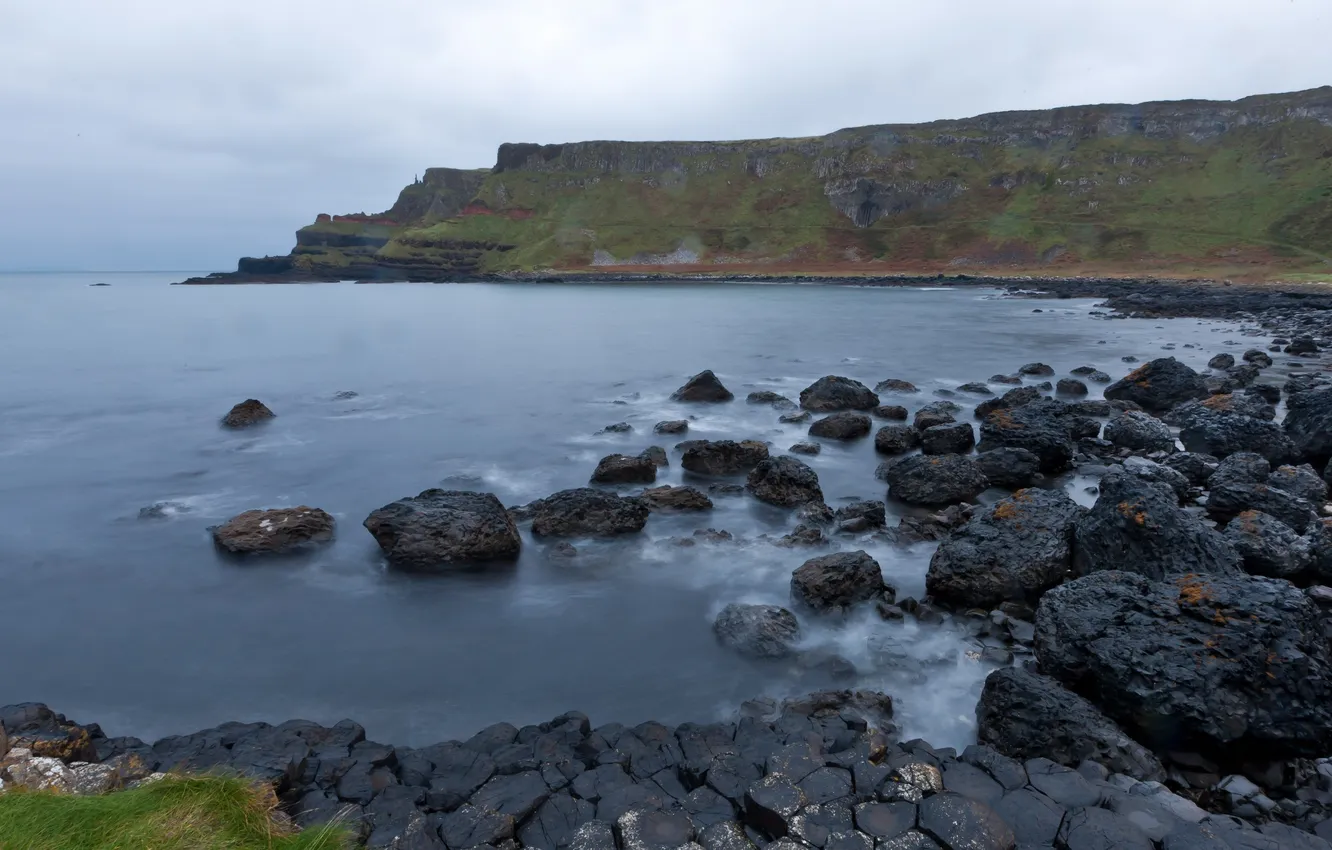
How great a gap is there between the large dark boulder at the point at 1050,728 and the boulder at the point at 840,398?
673 inches

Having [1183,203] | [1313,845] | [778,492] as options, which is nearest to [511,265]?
[1183,203]

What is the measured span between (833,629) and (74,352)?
5566 cm

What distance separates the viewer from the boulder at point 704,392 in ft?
90.4

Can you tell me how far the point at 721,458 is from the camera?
17.8 meters

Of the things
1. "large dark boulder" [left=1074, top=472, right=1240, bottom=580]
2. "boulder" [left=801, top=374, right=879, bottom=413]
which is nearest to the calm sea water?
"boulder" [left=801, top=374, right=879, bottom=413]

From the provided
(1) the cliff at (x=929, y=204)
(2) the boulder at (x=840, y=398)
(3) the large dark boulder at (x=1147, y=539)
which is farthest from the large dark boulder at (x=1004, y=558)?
(1) the cliff at (x=929, y=204)

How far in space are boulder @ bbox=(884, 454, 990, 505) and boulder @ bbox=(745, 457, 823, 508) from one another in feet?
6.18

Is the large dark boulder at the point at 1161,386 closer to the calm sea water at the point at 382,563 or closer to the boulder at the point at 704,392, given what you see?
the calm sea water at the point at 382,563

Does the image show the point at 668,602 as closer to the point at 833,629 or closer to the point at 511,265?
the point at 833,629

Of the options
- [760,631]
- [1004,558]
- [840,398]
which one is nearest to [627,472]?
[760,631]

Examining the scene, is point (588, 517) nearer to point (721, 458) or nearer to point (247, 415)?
point (721, 458)

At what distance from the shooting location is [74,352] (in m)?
46.6

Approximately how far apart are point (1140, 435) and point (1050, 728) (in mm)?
14239

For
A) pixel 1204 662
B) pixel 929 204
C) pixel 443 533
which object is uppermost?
pixel 929 204
